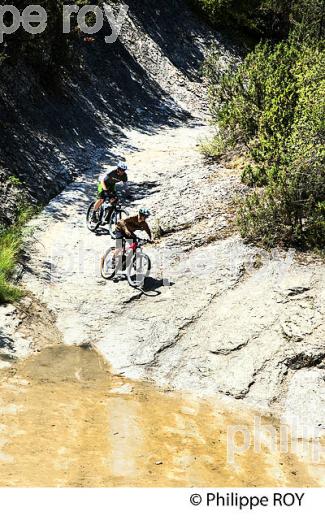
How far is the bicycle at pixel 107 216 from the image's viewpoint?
15.6 m

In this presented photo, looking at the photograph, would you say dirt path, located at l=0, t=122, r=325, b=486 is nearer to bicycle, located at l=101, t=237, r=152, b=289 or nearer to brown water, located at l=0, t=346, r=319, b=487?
brown water, located at l=0, t=346, r=319, b=487

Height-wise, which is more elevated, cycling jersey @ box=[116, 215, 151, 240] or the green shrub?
cycling jersey @ box=[116, 215, 151, 240]

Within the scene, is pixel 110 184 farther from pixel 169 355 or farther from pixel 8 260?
pixel 169 355

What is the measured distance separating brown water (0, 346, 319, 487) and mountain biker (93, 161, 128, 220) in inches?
216

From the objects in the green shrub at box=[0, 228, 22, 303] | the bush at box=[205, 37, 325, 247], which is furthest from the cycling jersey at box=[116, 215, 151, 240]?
the green shrub at box=[0, 228, 22, 303]

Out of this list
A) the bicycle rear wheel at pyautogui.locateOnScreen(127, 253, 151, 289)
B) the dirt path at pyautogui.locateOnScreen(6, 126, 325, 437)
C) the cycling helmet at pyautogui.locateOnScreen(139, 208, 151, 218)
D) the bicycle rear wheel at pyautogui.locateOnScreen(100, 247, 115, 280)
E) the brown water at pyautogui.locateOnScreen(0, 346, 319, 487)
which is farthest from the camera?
the bicycle rear wheel at pyautogui.locateOnScreen(100, 247, 115, 280)

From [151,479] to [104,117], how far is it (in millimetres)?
16418

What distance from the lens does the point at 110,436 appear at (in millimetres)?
9062

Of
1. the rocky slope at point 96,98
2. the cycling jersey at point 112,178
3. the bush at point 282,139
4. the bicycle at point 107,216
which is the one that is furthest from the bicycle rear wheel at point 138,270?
the rocky slope at point 96,98

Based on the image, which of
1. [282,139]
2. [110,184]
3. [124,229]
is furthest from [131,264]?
[282,139]

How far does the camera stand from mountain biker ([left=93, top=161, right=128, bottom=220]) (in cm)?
1541

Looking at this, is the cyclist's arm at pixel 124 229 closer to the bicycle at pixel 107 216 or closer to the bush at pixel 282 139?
the bicycle at pixel 107 216

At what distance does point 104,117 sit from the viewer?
22.0m

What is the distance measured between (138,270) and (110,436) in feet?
17.7
